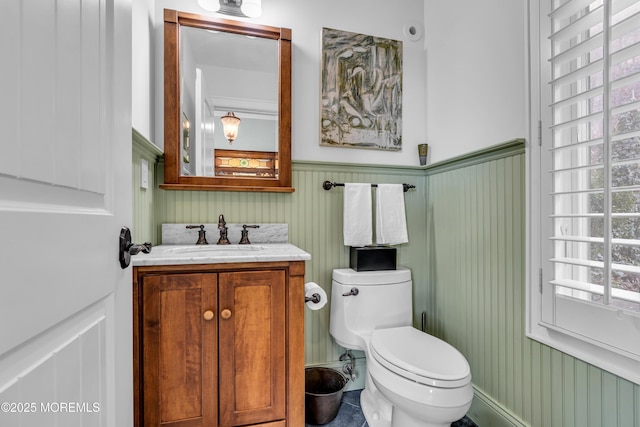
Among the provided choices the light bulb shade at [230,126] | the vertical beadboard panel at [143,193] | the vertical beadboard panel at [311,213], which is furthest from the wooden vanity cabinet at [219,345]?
the light bulb shade at [230,126]

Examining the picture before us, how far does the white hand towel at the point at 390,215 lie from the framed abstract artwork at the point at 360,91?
29cm

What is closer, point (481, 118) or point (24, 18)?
point (24, 18)

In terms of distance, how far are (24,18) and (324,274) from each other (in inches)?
66.2

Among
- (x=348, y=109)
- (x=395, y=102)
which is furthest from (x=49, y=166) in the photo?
(x=395, y=102)

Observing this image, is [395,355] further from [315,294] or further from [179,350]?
[179,350]

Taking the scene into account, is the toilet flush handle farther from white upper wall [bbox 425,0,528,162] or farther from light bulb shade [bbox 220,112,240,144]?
light bulb shade [bbox 220,112,240,144]

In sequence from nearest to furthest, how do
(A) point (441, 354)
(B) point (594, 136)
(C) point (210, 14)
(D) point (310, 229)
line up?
(B) point (594, 136)
(A) point (441, 354)
(C) point (210, 14)
(D) point (310, 229)

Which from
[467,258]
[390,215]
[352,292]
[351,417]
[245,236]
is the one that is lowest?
[351,417]

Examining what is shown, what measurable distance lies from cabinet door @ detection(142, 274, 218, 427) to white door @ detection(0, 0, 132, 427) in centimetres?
49

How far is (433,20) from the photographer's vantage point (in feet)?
6.62

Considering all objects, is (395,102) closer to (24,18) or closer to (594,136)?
(594,136)

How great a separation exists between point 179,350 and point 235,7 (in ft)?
5.81

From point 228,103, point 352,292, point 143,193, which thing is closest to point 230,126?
point 228,103

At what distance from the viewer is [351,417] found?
165cm
